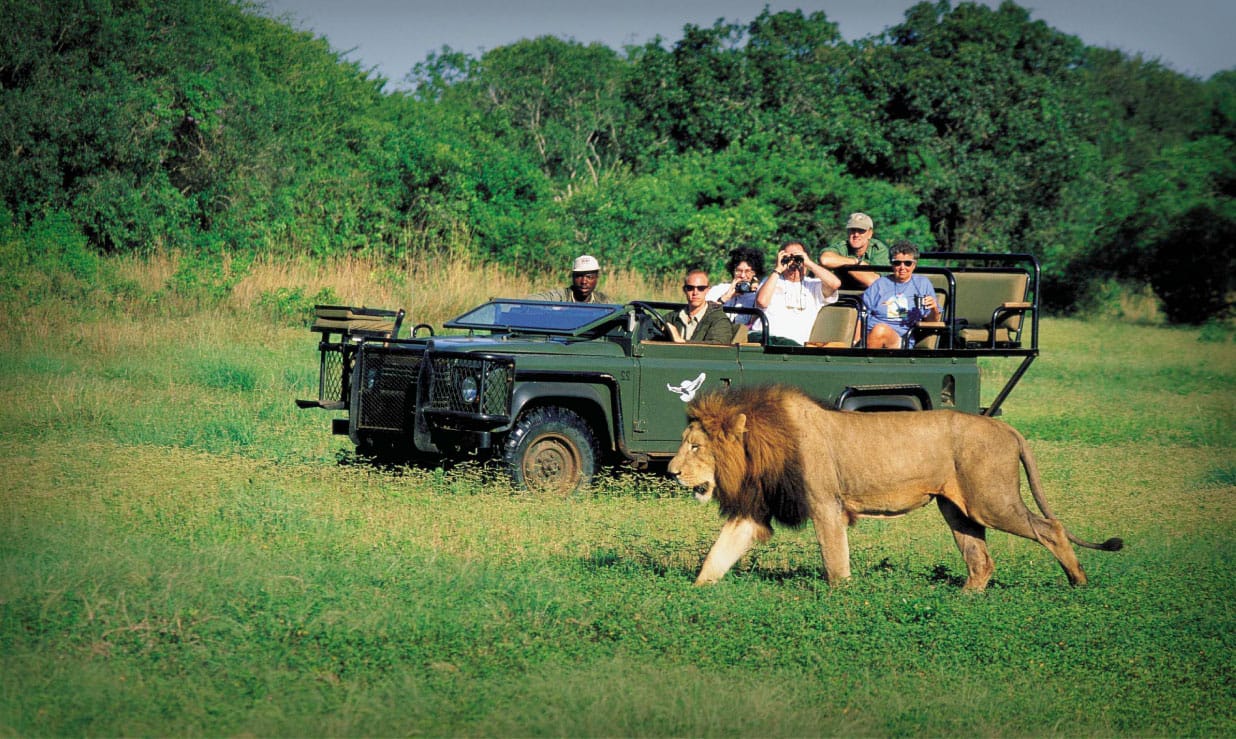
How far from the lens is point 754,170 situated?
25.8 metres

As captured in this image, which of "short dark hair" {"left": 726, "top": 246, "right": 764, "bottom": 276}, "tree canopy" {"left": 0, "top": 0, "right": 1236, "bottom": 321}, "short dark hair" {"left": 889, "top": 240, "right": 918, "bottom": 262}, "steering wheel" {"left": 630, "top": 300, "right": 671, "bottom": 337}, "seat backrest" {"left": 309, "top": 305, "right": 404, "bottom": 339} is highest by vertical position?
"tree canopy" {"left": 0, "top": 0, "right": 1236, "bottom": 321}

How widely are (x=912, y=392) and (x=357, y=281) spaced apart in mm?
10363

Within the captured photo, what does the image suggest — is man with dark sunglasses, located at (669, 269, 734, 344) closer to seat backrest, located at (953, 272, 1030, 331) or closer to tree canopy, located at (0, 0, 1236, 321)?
seat backrest, located at (953, 272, 1030, 331)

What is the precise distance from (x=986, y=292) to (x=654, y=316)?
2.75 meters

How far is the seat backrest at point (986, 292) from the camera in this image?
10.5 m

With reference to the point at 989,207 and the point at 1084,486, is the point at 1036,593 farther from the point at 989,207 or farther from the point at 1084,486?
the point at 989,207

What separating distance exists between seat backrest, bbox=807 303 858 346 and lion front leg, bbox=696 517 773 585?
3593mm

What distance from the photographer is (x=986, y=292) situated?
10531mm

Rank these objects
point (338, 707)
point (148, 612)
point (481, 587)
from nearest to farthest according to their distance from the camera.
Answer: point (338, 707), point (148, 612), point (481, 587)

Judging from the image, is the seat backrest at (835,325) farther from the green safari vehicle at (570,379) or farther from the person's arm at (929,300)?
the person's arm at (929,300)

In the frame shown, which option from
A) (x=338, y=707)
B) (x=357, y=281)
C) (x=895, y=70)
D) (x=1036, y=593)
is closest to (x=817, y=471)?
(x=1036, y=593)

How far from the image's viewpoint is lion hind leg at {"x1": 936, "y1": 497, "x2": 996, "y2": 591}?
706 centimetres

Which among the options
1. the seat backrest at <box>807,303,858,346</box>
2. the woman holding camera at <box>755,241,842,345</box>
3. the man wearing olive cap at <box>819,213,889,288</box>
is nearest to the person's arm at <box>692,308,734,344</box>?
the woman holding camera at <box>755,241,842,345</box>

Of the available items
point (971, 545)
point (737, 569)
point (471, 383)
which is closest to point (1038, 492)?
point (971, 545)
